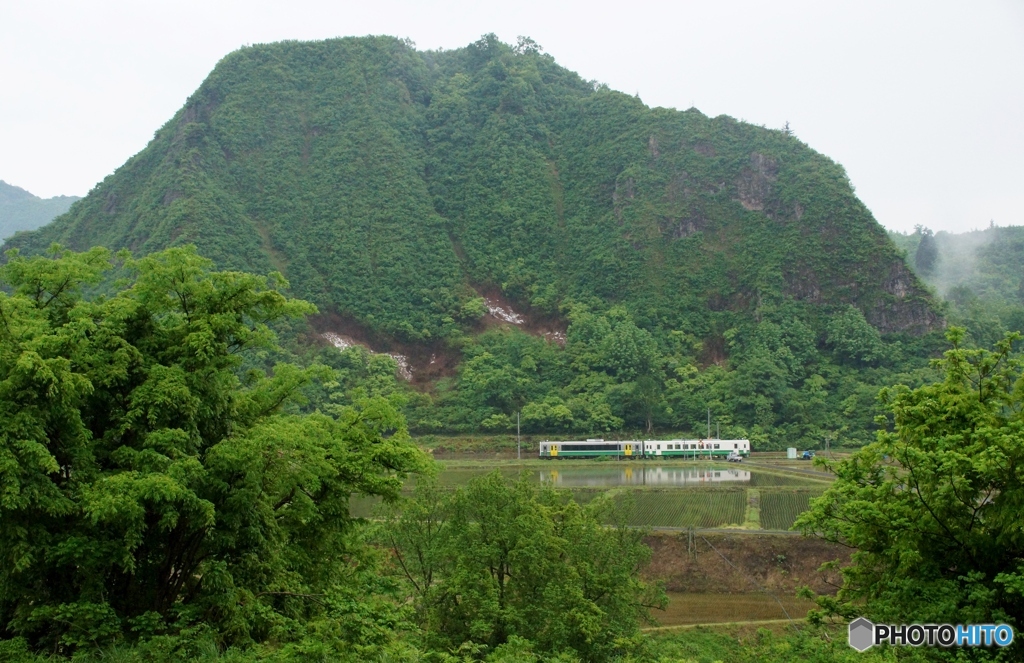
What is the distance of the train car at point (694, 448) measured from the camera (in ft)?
185

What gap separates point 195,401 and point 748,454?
5293cm

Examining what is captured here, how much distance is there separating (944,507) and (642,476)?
35.5 m

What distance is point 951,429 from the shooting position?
1181 cm

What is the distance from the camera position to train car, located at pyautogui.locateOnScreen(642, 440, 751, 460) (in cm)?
5638

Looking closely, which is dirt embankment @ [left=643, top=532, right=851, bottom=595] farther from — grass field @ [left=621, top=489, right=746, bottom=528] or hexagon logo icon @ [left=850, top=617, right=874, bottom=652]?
hexagon logo icon @ [left=850, top=617, right=874, bottom=652]

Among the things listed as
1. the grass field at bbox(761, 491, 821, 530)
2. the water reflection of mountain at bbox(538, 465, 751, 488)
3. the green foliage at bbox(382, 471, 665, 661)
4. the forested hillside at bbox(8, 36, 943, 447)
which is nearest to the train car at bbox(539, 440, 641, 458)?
the water reflection of mountain at bbox(538, 465, 751, 488)

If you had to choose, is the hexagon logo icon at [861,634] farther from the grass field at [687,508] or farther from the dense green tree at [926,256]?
the dense green tree at [926,256]

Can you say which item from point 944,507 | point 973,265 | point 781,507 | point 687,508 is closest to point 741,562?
point 687,508

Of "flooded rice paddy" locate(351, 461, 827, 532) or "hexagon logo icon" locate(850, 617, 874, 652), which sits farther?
"flooded rice paddy" locate(351, 461, 827, 532)

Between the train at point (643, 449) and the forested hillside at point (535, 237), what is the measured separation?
5801mm

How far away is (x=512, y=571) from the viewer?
52.4 ft

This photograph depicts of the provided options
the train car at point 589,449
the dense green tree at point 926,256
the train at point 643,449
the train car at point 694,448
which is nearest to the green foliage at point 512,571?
the train car at point 589,449

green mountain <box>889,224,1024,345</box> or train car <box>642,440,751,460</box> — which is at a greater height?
green mountain <box>889,224,1024,345</box>

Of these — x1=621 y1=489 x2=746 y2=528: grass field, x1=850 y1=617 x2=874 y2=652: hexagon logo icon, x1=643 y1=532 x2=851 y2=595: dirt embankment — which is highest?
x1=850 y1=617 x2=874 y2=652: hexagon logo icon
